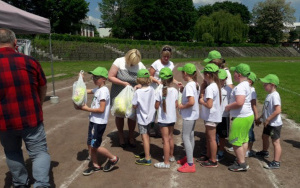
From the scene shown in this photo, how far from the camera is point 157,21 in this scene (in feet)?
205

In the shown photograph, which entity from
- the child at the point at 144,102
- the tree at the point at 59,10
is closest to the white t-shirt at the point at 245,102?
the child at the point at 144,102

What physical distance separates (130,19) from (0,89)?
63.4 metres

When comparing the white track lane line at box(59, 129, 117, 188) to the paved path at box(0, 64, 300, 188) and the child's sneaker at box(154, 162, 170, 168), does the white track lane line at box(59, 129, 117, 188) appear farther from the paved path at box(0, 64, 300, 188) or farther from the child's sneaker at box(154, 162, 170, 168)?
the child's sneaker at box(154, 162, 170, 168)

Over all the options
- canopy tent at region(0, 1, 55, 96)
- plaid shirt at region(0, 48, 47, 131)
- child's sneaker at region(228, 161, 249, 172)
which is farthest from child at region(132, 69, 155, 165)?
canopy tent at region(0, 1, 55, 96)

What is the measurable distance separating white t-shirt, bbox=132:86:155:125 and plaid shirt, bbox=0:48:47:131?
5.49 feet

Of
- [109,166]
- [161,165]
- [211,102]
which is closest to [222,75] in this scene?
[211,102]

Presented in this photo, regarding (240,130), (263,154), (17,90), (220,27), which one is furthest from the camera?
(220,27)

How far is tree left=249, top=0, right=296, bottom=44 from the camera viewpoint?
73.4 metres

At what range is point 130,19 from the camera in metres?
63.3

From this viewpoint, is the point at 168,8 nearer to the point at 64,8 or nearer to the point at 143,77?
the point at 64,8

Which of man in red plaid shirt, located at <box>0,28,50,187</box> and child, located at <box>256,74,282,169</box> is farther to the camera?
→ child, located at <box>256,74,282,169</box>

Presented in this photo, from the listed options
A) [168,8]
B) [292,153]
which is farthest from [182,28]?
[292,153]

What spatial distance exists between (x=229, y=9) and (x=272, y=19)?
1877cm

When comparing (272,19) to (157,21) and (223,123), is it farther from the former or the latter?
(223,123)
